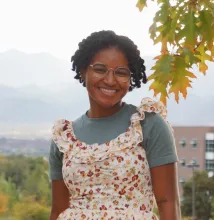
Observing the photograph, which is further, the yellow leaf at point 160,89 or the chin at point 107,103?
the yellow leaf at point 160,89

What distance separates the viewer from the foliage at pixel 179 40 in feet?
3.98

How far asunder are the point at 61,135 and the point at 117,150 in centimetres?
14

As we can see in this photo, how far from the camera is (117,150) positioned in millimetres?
1164

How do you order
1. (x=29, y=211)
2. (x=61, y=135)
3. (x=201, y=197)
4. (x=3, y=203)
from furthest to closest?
(x=201, y=197) → (x=29, y=211) → (x=3, y=203) → (x=61, y=135)

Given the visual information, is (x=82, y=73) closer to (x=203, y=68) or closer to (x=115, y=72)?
(x=115, y=72)

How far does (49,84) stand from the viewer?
5816cm

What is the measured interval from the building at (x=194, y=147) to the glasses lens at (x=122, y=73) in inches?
1238

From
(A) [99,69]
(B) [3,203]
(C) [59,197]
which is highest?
(B) [3,203]

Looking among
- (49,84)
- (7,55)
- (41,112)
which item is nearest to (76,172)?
(41,112)

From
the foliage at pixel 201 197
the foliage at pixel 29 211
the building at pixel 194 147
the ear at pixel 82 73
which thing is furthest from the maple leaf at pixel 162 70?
the building at pixel 194 147

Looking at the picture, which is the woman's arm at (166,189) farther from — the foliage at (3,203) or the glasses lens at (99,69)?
the foliage at (3,203)

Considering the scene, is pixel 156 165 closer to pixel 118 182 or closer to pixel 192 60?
pixel 118 182

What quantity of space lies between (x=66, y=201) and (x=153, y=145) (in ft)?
0.81

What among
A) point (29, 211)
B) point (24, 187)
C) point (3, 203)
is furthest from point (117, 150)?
point (24, 187)
